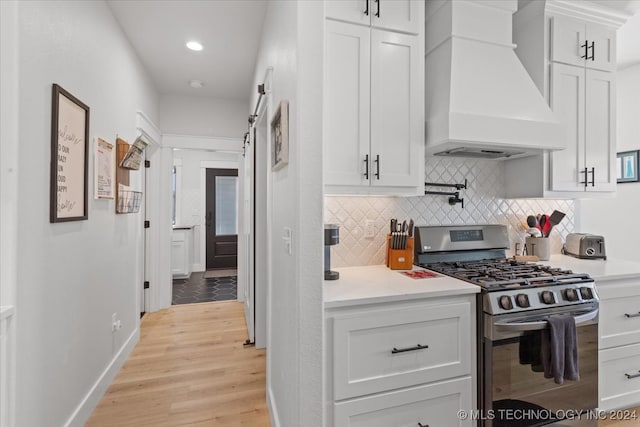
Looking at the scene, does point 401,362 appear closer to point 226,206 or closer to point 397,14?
point 397,14

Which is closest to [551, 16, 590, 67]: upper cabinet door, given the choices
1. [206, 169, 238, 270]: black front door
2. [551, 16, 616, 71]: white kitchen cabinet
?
[551, 16, 616, 71]: white kitchen cabinet

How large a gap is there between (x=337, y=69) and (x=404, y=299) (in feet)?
4.08

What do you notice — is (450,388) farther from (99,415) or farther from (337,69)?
(99,415)

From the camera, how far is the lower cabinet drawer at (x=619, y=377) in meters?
1.88

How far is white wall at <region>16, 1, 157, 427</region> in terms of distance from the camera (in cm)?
135

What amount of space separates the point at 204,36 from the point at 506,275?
2.88m

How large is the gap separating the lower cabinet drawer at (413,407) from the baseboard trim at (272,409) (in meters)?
0.57

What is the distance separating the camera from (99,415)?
1.96 m

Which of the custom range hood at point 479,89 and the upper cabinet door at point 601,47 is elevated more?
the upper cabinet door at point 601,47

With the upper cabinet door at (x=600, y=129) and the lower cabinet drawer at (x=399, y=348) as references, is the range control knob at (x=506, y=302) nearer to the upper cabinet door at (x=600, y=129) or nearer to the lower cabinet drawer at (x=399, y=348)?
the lower cabinet drawer at (x=399, y=348)

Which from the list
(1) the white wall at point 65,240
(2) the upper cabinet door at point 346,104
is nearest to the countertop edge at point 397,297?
(2) the upper cabinet door at point 346,104

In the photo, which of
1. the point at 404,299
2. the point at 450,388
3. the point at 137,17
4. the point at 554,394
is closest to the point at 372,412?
the point at 450,388

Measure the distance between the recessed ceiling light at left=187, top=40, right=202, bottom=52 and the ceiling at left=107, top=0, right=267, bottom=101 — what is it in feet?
0.14

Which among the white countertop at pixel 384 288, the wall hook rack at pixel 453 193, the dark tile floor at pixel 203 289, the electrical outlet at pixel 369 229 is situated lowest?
the dark tile floor at pixel 203 289
